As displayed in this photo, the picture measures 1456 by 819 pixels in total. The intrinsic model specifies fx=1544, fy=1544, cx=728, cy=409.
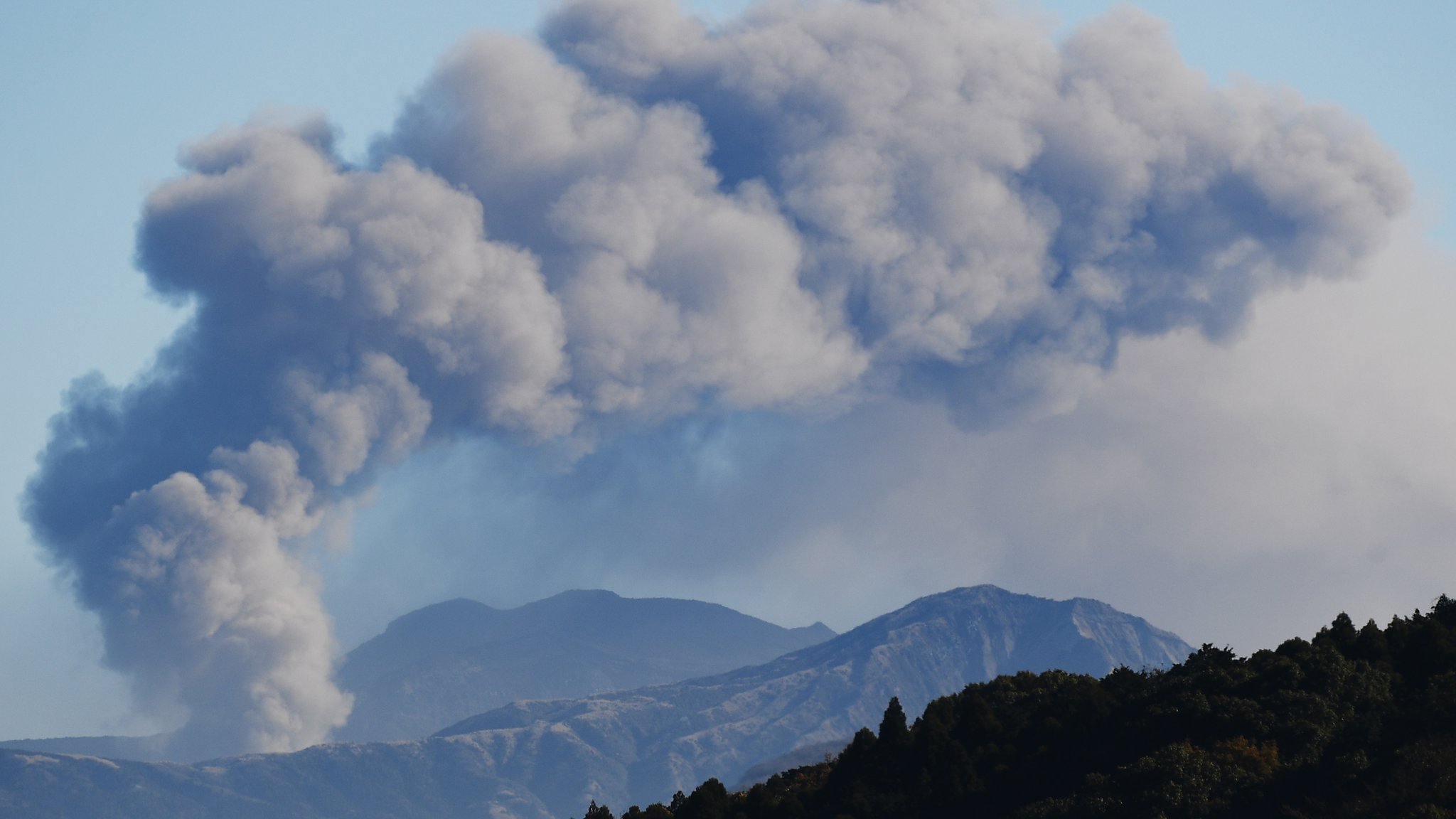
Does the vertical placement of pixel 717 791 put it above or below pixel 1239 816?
above

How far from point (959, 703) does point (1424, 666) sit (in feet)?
88.4

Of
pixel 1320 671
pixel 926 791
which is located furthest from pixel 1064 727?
pixel 1320 671

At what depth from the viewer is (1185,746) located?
69.1 metres

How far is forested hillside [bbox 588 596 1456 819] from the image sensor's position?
64.2 m

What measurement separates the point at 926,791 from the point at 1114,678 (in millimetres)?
16407

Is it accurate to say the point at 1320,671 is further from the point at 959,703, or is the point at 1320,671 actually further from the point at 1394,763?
the point at 959,703

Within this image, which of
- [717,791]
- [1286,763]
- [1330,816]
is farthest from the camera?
[717,791]

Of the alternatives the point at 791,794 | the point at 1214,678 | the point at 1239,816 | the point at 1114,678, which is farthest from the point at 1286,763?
Answer: the point at 791,794

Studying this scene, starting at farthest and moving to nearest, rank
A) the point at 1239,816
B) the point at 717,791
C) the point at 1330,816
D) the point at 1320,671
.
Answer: the point at 717,791 < the point at 1320,671 < the point at 1239,816 < the point at 1330,816

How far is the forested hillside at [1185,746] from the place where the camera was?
64.2 m

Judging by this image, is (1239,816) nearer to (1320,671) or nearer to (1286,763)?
(1286,763)

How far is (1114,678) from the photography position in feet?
300

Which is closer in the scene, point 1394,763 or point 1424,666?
point 1394,763

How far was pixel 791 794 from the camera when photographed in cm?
8744
